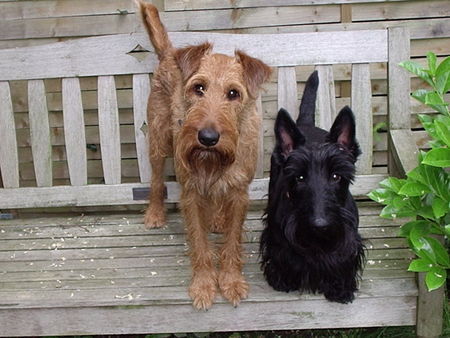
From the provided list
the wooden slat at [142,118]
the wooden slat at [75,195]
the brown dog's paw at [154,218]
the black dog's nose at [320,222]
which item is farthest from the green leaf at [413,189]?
the wooden slat at [142,118]

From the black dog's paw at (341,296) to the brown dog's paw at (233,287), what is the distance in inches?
14.4

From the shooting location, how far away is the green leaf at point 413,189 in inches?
83.0

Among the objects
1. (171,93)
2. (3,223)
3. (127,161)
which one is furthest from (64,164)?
(171,93)

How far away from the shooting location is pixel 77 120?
10.2 feet

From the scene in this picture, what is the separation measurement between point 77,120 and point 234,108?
4.13ft

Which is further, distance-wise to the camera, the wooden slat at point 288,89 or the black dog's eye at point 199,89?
the wooden slat at point 288,89

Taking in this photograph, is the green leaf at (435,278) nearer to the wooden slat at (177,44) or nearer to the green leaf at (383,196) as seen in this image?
the green leaf at (383,196)

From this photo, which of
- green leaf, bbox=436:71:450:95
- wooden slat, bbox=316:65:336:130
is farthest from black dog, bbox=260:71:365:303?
wooden slat, bbox=316:65:336:130

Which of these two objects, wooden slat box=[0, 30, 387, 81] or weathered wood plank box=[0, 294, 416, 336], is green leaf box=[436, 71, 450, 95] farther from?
weathered wood plank box=[0, 294, 416, 336]

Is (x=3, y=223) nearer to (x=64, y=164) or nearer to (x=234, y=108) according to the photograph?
(x=64, y=164)

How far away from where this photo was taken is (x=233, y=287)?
2.29 meters

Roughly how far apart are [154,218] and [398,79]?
5.20 ft

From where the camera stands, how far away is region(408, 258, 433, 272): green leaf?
Result: 212cm

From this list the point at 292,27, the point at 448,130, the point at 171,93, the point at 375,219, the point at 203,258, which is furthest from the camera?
the point at 292,27
